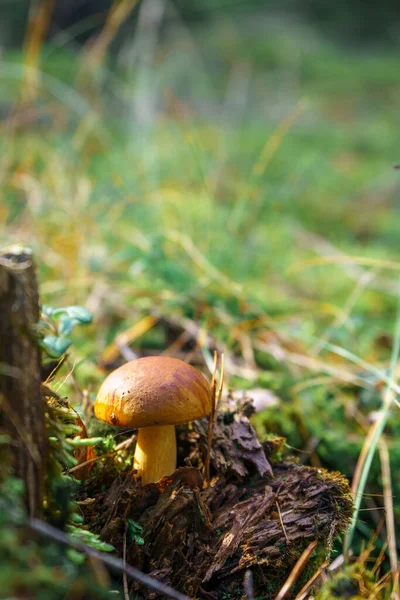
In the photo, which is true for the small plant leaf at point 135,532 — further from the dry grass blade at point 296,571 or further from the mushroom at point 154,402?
the dry grass blade at point 296,571

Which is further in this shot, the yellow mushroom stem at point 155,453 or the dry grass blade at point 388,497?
the dry grass blade at point 388,497

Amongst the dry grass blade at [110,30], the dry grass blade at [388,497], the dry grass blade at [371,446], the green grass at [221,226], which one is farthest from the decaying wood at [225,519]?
the dry grass blade at [110,30]

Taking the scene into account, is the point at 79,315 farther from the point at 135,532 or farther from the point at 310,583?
the point at 310,583

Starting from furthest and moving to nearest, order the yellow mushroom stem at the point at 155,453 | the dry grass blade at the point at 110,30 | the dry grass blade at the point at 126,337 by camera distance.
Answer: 1. the dry grass blade at the point at 110,30
2. the dry grass blade at the point at 126,337
3. the yellow mushroom stem at the point at 155,453

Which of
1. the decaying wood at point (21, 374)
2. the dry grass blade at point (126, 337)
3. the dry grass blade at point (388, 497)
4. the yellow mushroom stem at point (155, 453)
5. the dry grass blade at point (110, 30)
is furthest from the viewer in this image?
the dry grass blade at point (110, 30)

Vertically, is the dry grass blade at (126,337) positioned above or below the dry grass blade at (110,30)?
below

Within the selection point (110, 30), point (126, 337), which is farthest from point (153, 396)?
point (110, 30)
